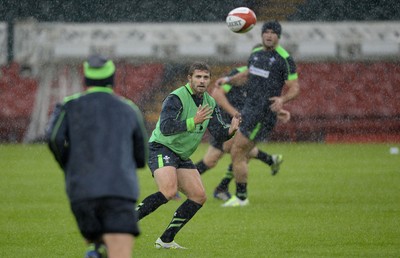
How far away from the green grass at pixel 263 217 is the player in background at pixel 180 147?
438 mm

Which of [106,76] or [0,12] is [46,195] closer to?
[106,76]

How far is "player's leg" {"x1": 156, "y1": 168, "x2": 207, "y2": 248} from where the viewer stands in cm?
1034

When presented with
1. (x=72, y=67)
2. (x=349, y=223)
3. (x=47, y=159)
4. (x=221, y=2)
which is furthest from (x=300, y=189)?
(x=221, y=2)

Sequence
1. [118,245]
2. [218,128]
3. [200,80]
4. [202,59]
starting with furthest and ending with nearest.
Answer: [202,59] → [218,128] → [200,80] → [118,245]

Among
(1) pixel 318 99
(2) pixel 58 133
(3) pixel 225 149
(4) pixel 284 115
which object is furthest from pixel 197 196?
(1) pixel 318 99

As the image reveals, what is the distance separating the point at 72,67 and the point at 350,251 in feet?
80.6

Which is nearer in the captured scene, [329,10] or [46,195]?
[46,195]

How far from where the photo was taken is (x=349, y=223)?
1249 centimetres

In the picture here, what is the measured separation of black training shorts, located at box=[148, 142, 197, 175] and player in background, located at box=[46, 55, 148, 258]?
12.5 feet

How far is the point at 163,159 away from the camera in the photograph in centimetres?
1066

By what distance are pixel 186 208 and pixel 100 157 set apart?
3.86 m

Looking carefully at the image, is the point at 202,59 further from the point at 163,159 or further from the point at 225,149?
the point at 163,159

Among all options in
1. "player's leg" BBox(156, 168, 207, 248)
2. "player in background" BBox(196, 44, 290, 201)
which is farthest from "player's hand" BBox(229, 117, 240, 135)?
"player in background" BBox(196, 44, 290, 201)

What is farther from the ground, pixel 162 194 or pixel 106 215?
pixel 106 215
